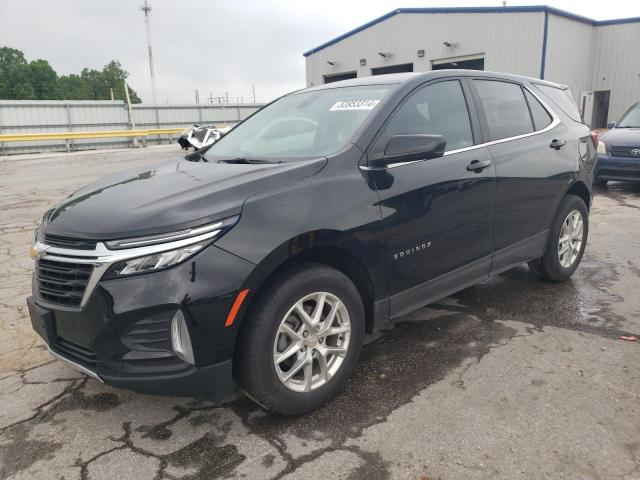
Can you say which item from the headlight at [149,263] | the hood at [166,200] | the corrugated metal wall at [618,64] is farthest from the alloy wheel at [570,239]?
the corrugated metal wall at [618,64]

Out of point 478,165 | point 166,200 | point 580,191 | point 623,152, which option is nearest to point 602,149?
point 623,152

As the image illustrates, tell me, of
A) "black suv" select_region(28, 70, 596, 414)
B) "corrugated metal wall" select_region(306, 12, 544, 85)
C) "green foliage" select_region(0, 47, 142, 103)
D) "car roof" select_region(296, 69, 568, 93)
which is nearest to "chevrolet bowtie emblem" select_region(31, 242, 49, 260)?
"black suv" select_region(28, 70, 596, 414)

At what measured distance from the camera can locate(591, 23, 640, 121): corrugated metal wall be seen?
78.9 ft

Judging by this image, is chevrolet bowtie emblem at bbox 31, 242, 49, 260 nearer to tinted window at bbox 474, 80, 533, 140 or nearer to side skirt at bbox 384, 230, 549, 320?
side skirt at bbox 384, 230, 549, 320

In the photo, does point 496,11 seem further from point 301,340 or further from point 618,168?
point 301,340

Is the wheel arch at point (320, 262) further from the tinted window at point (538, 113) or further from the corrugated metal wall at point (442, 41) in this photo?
the corrugated metal wall at point (442, 41)

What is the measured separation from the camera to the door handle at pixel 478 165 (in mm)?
3414

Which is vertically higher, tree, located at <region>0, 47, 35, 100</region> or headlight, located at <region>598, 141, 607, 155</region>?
tree, located at <region>0, 47, 35, 100</region>

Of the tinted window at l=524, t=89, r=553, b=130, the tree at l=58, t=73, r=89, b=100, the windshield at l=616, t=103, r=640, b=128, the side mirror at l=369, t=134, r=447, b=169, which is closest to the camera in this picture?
the side mirror at l=369, t=134, r=447, b=169

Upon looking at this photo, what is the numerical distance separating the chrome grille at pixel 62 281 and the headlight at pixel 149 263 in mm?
140

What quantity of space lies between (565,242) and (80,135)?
23827 millimetres

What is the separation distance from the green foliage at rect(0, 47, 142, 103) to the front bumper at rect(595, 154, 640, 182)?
204ft

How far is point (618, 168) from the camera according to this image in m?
9.25

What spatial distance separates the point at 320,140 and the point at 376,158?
43cm
